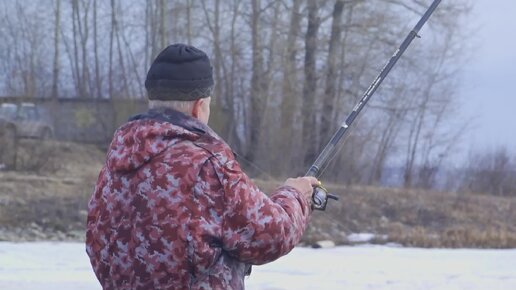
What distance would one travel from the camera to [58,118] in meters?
31.8

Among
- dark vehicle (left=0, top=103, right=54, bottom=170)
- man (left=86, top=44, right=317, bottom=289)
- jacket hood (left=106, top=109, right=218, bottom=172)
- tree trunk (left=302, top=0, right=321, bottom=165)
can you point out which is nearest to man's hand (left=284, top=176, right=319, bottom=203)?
man (left=86, top=44, right=317, bottom=289)

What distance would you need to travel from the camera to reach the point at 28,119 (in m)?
28.7

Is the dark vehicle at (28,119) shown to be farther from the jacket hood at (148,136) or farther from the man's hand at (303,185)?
the jacket hood at (148,136)

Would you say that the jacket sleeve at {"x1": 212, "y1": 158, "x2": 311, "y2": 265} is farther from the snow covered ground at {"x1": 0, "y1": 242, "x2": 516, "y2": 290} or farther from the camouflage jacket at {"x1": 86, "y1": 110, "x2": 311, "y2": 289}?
the snow covered ground at {"x1": 0, "y1": 242, "x2": 516, "y2": 290}

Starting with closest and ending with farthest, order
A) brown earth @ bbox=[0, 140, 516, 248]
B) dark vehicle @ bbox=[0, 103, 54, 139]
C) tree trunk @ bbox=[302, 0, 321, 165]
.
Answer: brown earth @ bbox=[0, 140, 516, 248] < dark vehicle @ bbox=[0, 103, 54, 139] < tree trunk @ bbox=[302, 0, 321, 165]

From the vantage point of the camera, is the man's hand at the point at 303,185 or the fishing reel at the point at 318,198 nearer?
the man's hand at the point at 303,185

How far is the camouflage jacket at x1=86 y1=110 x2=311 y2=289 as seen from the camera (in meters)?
2.70

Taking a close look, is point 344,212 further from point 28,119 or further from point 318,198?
point 318,198

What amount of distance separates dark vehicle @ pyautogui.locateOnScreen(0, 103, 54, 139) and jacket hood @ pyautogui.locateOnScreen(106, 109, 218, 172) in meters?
21.0

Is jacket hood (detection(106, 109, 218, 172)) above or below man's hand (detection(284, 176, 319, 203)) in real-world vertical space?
above

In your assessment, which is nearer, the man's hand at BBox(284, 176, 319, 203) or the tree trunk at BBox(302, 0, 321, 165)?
the man's hand at BBox(284, 176, 319, 203)

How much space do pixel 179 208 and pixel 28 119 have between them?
26815mm

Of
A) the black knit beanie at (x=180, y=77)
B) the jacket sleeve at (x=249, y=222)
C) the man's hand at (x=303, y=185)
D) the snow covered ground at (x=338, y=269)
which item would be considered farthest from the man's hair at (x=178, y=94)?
the snow covered ground at (x=338, y=269)

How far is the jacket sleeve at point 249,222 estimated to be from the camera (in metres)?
2.70
